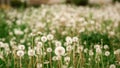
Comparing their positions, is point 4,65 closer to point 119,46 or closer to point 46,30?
point 119,46

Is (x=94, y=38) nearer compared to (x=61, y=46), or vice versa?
(x=61, y=46)

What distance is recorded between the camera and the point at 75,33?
272 inches

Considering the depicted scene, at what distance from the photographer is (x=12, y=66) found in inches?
166

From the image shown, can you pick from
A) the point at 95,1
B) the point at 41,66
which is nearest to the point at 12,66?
the point at 41,66

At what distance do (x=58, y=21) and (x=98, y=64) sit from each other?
4.63m

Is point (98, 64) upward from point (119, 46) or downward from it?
upward

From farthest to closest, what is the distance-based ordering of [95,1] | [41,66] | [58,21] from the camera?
1. [95,1]
2. [58,21]
3. [41,66]

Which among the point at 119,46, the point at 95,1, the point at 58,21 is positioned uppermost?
the point at 119,46

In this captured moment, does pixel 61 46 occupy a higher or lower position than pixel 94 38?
higher

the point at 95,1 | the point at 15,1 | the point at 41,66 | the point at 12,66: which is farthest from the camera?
the point at 95,1

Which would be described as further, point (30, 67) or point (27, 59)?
point (27, 59)

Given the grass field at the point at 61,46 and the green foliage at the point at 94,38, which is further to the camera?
the green foliage at the point at 94,38

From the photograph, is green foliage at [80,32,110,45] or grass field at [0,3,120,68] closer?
grass field at [0,3,120,68]

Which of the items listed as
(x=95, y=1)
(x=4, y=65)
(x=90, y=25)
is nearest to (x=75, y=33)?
(x=90, y=25)
